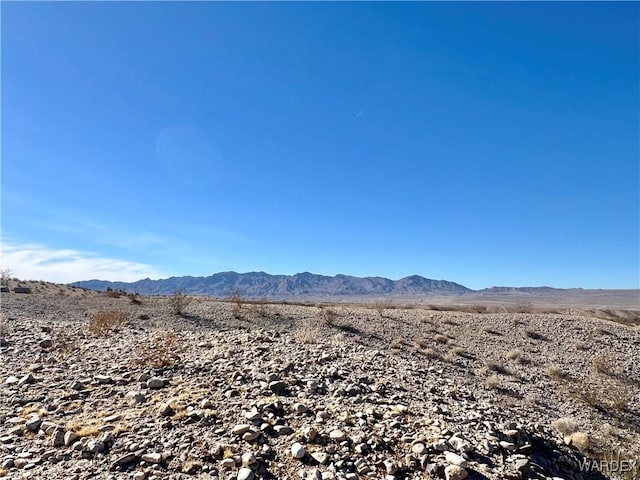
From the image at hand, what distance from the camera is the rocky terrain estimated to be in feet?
18.8

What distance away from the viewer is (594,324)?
18734 millimetres

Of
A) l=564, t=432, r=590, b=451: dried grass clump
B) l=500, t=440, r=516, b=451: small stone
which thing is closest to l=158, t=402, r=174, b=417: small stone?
l=500, t=440, r=516, b=451: small stone

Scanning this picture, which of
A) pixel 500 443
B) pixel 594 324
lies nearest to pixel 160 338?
pixel 500 443

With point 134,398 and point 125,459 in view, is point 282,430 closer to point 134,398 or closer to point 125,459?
point 125,459

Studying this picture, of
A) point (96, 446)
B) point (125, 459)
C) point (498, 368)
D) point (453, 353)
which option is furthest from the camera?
point (453, 353)

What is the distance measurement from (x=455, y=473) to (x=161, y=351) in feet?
29.7

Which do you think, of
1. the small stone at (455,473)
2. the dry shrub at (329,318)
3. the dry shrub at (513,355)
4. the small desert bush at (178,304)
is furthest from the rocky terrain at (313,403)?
the small desert bush at (178,304)

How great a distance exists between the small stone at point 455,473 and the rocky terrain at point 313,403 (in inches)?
0.6

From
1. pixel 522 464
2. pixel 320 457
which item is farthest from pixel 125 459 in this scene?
pixel 522 464

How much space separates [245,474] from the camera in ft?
17.2

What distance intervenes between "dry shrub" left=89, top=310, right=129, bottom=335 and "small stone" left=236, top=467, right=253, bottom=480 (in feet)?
41.4

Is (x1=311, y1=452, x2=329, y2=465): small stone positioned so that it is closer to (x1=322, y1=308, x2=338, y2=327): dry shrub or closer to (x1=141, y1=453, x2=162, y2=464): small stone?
(x1=141, y1=453, x2=162, y2=464): small stone

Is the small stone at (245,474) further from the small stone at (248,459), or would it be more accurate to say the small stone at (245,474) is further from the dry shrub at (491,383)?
the dry shrub at (491,383)

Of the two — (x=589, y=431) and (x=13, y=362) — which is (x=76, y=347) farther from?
(x=589, y=431)
